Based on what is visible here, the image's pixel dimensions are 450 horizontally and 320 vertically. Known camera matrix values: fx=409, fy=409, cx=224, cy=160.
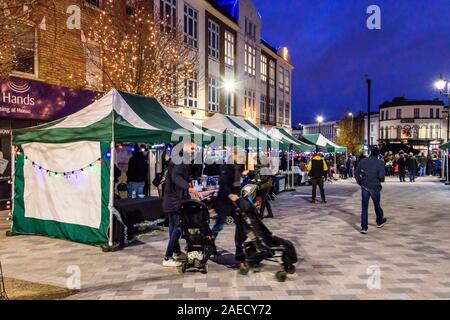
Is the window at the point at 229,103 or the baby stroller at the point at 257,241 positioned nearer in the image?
the baby stroller at the point at 257,241

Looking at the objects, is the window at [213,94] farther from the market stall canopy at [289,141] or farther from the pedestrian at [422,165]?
the pedestrian at [422,165]

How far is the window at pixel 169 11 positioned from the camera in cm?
2093

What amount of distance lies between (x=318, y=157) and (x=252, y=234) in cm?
887

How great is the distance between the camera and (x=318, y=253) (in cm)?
755

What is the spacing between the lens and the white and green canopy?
8.00 m

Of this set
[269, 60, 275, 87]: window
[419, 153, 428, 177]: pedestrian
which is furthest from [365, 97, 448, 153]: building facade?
[419, 153, 428, 177]: pedestrian

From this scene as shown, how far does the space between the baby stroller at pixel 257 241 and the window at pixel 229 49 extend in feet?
80.8

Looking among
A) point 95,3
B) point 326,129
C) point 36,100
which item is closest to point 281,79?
point 95,3

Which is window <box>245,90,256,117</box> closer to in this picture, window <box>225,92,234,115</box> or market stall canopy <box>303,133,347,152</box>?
window <box>225,92,234,115</box>

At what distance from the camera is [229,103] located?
30.4 meters

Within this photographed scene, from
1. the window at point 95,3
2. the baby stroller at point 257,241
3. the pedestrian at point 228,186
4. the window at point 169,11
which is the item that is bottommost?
the baby stroller at point 257,241

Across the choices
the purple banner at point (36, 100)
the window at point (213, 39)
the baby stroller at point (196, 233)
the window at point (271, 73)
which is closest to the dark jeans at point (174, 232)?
the baby stroller at point (196, 233)
